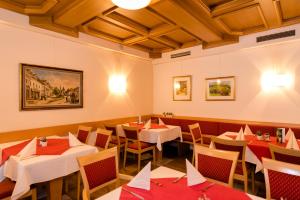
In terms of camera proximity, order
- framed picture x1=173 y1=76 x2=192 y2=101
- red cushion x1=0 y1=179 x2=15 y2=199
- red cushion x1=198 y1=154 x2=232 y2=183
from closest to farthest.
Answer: red cushion x1=198 y1=154 x2=232 y2=183 < red cushion x1=0 y1=179 x2=15 y2=199 < framed picture x1=173 y1=76 x2=192 y2=101

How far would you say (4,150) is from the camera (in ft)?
7.68

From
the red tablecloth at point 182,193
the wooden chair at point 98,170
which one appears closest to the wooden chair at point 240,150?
the red tablecloth at point 182,193

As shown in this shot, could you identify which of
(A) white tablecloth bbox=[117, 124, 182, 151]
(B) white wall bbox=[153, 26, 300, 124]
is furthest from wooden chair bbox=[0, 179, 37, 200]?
(B) white wall bbox=[153, 26, 300, 124]

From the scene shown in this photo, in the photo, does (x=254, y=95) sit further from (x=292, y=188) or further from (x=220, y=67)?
(x=292, y=188)

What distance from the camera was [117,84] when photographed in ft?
15.9

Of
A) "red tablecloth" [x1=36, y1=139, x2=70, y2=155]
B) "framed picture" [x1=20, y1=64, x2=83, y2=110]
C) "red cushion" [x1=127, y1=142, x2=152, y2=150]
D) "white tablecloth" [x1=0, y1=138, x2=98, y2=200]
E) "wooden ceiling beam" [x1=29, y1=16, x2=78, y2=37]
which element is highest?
"wooden ceiling beam" [x1=29, y1=16, x2=78, y2=37]

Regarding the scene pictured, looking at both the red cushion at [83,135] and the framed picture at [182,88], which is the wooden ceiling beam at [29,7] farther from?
the framed picture at [182,88]

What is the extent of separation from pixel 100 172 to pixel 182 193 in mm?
828

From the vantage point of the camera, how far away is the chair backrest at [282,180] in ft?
4.47

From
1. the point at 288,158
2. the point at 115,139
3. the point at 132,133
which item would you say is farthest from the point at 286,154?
the point at 115,139

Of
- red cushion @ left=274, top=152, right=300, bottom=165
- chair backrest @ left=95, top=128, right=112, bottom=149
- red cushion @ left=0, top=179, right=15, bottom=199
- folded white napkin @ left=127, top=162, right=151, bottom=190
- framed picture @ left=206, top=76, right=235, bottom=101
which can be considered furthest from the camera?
framed picture @ left=206, top=76, right=235, bottom=101

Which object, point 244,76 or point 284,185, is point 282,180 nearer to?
point 284,185

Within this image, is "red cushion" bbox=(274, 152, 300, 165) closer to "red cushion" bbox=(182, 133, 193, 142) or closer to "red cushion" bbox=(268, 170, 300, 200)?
"red cushion" bbox=(268, 170, 300, 200)

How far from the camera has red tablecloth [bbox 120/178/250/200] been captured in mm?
1269
